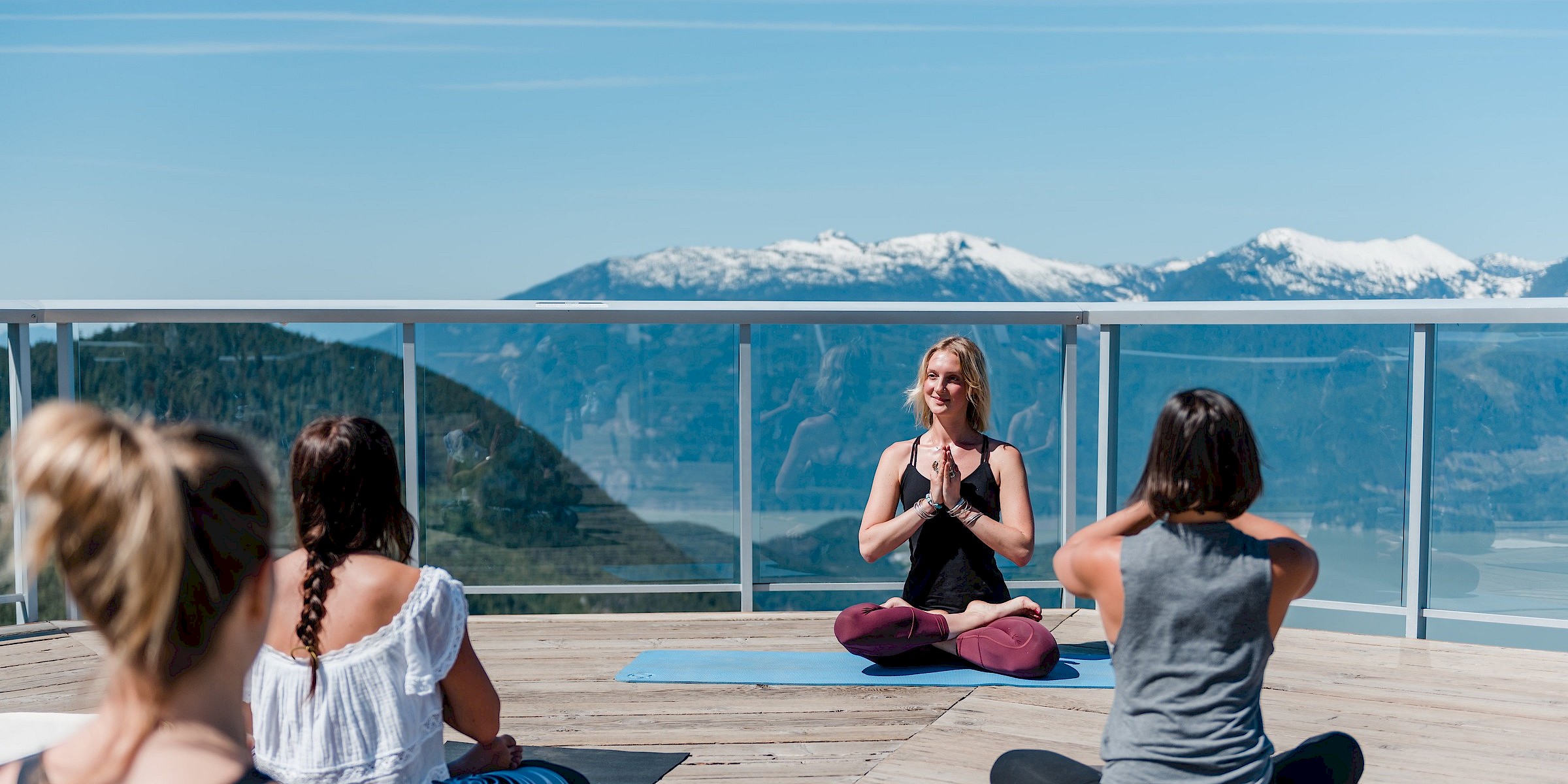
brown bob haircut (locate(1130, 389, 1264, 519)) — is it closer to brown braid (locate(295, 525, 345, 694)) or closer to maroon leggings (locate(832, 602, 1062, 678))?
brown braid (locate(295, 525, 345, 694))

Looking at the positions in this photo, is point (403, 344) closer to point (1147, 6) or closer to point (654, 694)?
point (654, 694)

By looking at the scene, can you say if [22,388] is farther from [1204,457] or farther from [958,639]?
[1204,457]

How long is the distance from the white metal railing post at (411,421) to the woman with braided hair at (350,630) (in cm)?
293

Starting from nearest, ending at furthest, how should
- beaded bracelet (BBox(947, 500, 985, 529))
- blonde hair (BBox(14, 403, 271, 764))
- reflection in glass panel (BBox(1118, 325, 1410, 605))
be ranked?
blonde hair (BBox(14, 403, 271, 764)) < beaded bracelet (BBox(947, 500, 985, 529)) < reflection in glass panel (BBox(1118, 325, 1410, 605))

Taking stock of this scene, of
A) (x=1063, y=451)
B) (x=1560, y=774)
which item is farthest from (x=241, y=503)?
(x=1063, y=451)

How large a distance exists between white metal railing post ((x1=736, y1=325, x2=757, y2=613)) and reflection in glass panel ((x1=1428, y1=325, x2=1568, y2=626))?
2700 mm

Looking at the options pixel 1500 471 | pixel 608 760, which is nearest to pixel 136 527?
pixel 608 760

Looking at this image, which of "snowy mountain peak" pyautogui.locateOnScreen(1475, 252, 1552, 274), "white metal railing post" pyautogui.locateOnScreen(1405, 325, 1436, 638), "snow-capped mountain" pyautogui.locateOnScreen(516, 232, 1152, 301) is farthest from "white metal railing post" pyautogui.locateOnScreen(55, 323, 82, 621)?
"snowy mountain peak" pyautogui.locateOnScreen(1475, 252, 1552, 274)

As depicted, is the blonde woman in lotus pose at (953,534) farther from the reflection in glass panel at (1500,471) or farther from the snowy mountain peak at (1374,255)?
the snowy mountain peak at (1374,255)

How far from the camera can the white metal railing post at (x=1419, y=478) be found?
446cm

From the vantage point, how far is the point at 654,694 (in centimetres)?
359

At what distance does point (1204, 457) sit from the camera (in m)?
1.85

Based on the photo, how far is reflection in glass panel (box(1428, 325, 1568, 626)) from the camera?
435 cm

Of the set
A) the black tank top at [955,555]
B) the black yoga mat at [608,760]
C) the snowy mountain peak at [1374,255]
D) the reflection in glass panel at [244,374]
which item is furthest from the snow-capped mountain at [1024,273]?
the black yoga mat at [608,760]
